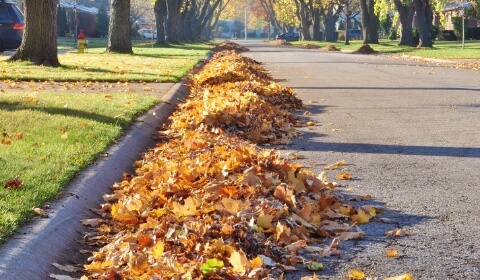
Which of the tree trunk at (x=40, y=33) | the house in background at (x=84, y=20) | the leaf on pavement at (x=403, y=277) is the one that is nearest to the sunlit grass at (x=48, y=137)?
the leaf on pavement at (x=403, y=277)

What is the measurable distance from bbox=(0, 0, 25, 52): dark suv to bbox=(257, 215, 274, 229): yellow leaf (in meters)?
22.8

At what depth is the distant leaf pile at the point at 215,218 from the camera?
456cm

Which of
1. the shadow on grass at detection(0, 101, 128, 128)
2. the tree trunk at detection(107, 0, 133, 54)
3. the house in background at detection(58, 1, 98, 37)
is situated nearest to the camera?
the shadow on grass at detection(0, 101, 128, 128)

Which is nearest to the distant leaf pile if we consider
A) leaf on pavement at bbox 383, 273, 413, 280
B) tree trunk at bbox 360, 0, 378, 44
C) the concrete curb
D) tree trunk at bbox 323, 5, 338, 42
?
the concrete curb

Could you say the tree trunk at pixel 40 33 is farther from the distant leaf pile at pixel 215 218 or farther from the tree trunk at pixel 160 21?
the tree trunk at pixel 160 21

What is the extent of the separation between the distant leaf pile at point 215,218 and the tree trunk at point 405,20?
4648 cm

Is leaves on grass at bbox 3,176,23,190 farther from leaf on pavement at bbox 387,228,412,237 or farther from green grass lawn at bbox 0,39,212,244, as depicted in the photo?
leaf on pavement at bbox 387,228,412,237

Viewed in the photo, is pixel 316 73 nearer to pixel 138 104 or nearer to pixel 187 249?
pixel 138 104

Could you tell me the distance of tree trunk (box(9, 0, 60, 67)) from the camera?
20953mm

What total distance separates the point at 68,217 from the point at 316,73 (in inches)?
735

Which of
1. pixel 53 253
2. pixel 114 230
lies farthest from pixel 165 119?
pixel 53 253

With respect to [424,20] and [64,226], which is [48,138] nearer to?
[64,226]

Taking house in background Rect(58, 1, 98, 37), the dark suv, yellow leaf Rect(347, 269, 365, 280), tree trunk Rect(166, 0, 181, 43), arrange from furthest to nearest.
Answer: house in background Rect(58, 1, 98, 37), tree trunk Rect(166, 0, 181, 43), the dark suv, yellow leaf Rect(347, 269, 365, 280)

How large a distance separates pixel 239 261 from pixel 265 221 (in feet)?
2.90
